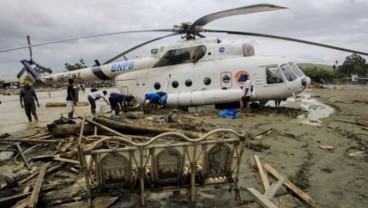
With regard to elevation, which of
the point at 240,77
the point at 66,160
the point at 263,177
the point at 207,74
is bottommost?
the point at 263,177

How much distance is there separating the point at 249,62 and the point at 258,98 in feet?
5.90

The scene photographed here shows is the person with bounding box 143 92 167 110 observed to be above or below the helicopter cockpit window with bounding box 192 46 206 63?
below

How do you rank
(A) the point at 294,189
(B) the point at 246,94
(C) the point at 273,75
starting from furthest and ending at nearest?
(C) the point at 273,75 → (B) the point at 246,94 → (A) the point at 294,189

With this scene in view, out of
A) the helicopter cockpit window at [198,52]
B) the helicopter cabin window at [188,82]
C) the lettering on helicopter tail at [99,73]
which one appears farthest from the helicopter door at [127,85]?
the helicopter cockpit window at [198,52]

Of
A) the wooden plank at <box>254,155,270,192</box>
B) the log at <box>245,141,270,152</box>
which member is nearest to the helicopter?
the log at <box>245,141,270,152</box>

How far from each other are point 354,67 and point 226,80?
75478 mm

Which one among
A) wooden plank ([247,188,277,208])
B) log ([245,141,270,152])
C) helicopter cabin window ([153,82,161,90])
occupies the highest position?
helicopter cabin window ([153,82,161,90])

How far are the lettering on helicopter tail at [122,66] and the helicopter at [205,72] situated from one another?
22mm

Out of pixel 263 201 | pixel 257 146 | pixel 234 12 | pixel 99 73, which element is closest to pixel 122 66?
pixel 99 73

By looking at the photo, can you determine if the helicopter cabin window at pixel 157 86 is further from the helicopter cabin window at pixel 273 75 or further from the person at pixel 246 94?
the helicopter cabin window at pixel 273 75

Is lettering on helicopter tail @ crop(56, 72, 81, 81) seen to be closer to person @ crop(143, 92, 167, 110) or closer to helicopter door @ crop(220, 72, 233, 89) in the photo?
person @ crop(143, 92, 167, 110)

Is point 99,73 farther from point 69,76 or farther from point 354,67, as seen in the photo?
point 354,67

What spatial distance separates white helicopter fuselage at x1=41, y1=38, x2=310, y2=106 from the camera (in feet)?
46.5

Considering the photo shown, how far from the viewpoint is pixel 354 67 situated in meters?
76.8
